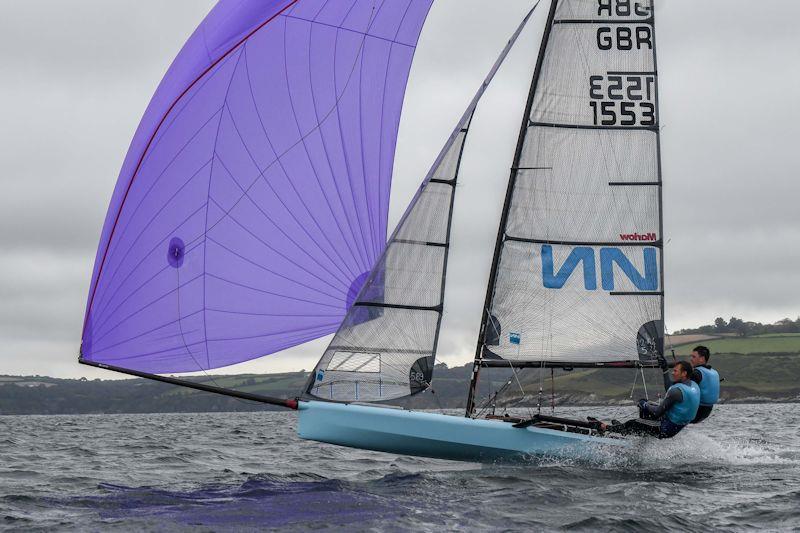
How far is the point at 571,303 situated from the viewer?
15016 millimetres

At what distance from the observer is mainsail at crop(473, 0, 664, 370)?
14891 millimetres

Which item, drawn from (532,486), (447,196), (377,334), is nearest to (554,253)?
(447,196)

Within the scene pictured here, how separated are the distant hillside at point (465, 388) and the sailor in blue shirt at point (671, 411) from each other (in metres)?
50.4

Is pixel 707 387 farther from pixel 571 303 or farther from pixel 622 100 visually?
pixel 622 100

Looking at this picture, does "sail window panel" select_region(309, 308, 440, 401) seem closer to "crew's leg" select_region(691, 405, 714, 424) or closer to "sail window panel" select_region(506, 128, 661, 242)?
"sail window panel" select_region(506, 128, 661, 242)

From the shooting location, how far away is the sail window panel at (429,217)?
45.4ft

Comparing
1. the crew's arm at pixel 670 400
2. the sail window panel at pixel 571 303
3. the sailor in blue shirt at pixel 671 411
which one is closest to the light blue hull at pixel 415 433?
the sailor in blue shirt at pixel 671 411

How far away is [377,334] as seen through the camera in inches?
531

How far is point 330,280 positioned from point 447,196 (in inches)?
87.5

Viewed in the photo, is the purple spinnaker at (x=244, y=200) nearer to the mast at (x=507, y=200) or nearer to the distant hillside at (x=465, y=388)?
the mast at (x=507, y=200)

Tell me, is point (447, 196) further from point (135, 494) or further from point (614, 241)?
point (135, 494)

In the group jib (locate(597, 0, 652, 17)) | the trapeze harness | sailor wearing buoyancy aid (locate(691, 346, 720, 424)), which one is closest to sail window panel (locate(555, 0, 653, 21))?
jib (locate(597, 0, 652, 17))

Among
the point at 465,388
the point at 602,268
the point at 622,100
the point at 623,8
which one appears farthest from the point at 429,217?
the point at 465,388

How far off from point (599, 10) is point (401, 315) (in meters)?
5.84
